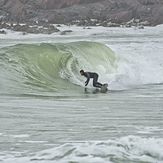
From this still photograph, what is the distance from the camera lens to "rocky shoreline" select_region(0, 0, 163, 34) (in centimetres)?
6397

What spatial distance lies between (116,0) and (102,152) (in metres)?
65.2

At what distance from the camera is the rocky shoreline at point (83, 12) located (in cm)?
6397

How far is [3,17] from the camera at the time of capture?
70.1 m

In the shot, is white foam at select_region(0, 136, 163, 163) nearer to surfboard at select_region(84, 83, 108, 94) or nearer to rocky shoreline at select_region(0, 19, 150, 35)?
surfboard at select_region(84, 83, 108, 94)

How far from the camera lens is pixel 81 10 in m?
72.0

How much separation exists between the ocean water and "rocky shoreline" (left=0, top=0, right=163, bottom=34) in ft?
121

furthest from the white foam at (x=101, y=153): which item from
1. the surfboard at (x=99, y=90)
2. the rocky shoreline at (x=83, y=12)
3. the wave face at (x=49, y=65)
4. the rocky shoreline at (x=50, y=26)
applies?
the rocky shoreline at (x=83, y=12)

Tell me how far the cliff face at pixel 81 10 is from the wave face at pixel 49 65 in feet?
124

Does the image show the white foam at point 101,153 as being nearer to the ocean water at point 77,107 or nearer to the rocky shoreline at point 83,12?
the ocean water at point 77,107

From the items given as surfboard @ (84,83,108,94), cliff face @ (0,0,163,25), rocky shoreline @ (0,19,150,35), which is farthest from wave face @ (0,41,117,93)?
cliff face @ (0,0,163,25)

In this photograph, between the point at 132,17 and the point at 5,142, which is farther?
the point at 132,17

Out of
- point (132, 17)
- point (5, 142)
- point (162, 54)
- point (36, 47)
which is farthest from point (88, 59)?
point (132, 17)

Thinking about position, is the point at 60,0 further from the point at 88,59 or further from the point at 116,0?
the point at 88,59

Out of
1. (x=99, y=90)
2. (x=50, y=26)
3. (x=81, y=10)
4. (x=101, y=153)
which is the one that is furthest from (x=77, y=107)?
(x=81, y=10)
